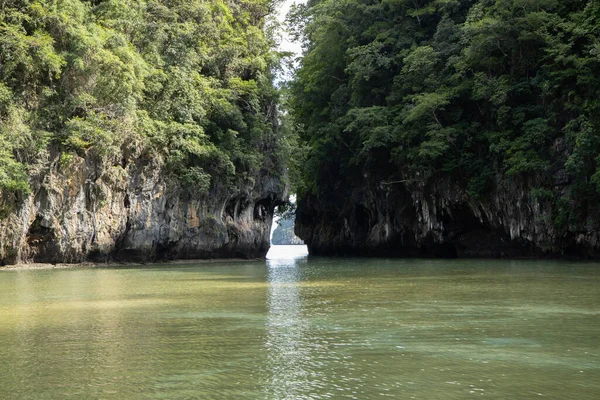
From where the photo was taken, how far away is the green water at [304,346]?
15.4 feet

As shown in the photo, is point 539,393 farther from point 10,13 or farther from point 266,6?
point 266,6

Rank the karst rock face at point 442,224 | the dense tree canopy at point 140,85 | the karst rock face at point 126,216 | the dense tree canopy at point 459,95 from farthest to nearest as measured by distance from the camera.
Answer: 1. the karst rock face at point 442,224
2. the dense tree canopy at point 459,95
3. the karst rock face at point 126,216
4. the dense tree canopy at point 140,85

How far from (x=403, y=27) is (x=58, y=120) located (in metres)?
19.6

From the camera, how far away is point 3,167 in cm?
2191

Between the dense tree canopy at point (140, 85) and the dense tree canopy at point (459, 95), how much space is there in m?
4.14

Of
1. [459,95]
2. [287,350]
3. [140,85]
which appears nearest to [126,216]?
[140,85]

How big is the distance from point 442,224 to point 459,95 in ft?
23.6

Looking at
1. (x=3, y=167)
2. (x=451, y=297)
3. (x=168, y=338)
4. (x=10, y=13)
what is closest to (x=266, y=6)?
(x=10, y=13)

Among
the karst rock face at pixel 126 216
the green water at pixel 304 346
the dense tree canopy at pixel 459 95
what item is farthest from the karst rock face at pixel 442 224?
the green water at pixel 304 346

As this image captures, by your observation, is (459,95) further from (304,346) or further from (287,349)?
Answer: (287,349)

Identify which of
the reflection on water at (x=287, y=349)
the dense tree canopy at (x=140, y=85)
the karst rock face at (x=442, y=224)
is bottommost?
the reflection on water at (x=287, y=349)

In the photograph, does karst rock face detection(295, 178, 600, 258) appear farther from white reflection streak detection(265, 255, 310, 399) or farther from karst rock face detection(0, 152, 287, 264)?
white reflection streak detection(265, 255, 310, 399)

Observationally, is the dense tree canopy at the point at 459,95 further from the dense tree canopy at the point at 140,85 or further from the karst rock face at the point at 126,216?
the karst rock face at the point at 126,216

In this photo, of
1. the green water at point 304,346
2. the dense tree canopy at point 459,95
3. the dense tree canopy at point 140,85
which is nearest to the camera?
the green water at point 304,346
